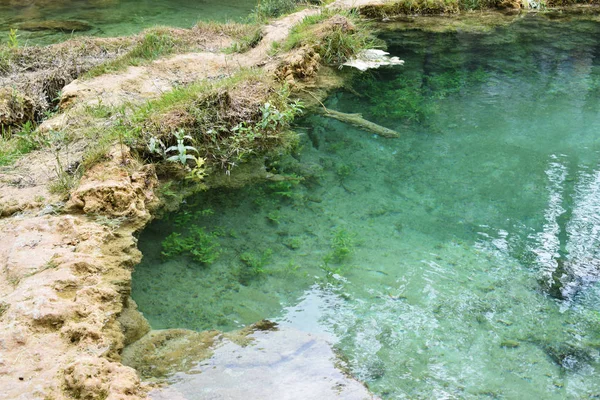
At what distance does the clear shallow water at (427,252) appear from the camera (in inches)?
142

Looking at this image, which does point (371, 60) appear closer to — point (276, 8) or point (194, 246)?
point (276, 8)

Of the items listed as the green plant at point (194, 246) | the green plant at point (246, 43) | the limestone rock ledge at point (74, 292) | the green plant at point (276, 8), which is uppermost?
the green plant at point (276, 8)

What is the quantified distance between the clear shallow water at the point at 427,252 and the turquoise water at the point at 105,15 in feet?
18.8

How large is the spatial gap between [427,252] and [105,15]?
1043 cm

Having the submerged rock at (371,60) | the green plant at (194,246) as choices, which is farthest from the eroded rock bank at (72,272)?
the submerged rock at (371,60)

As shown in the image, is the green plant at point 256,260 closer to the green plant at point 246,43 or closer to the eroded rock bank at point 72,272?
the eroded rock bank at point 72,272

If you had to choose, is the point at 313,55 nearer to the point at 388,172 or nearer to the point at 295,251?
the point at 388,172

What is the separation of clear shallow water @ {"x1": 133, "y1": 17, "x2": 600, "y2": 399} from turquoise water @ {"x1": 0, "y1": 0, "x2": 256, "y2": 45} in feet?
18.8

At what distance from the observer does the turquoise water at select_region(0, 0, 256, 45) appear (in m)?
10.8

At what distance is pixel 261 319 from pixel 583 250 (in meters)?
2.76

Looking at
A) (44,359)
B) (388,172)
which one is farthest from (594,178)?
(44,359)

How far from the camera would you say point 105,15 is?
1237cm

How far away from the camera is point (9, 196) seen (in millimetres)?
4422

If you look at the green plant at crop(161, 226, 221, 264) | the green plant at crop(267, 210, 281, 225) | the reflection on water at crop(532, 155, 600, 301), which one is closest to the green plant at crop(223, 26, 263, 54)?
the green plant at crop(267, 210, 281, 225)
